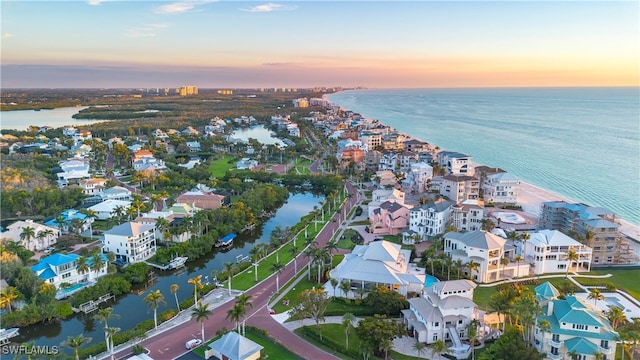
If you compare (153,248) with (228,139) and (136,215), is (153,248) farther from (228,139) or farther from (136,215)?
(228,139)

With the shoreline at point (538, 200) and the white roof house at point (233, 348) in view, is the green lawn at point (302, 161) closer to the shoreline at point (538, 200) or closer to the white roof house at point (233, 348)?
the shoreline at point (538, 200)

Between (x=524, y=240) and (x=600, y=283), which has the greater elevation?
(x=524, y=240)

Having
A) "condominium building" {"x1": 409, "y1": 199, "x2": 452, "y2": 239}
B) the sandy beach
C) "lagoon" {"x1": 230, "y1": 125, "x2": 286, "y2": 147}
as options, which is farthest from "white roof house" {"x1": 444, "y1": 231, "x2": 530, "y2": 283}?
"lagoon" {"x1": 230, "y1": 125, "x2": 286, "y2": 147}

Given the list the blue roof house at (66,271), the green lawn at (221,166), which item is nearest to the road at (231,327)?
the blue roof house at (66,271)

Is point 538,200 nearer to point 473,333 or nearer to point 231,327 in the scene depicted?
point 473,333

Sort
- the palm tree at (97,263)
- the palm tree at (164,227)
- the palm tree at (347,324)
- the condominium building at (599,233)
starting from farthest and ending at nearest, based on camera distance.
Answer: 1. the palm tree at (164,227)
2. the condominium building at (599,233)
3. the palm tree at (97,263)
4. the palm tree at (347,324)

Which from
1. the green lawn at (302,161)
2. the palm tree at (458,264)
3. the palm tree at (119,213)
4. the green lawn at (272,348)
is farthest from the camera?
the green lawn at (302,161)

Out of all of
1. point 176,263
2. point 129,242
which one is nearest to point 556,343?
point 176,263
